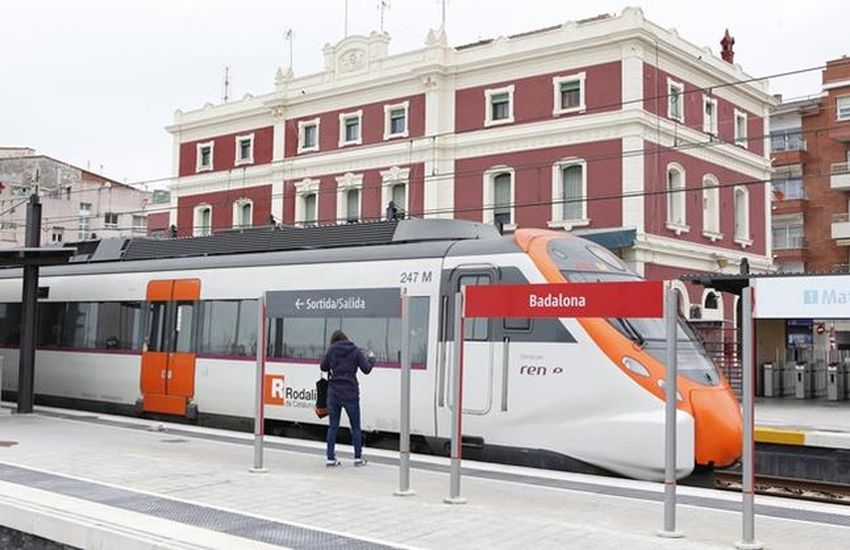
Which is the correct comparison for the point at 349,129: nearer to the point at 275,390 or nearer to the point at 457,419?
the point at 275,390

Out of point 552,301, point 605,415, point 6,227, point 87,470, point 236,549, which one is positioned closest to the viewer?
point 236,549

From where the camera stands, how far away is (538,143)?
112 ft

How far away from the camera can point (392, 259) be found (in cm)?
1298

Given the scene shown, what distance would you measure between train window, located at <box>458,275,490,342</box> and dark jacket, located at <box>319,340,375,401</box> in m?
1.72

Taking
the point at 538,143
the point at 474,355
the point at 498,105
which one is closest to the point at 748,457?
the point at 474,355

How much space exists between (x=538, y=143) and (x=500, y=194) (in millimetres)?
2412

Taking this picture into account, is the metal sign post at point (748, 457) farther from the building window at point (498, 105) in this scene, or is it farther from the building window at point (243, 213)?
the building window at point (243, 213)

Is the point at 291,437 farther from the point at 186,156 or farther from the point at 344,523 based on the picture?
the point at 186,156

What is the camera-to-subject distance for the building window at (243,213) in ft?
140

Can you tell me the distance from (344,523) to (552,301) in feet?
8.27

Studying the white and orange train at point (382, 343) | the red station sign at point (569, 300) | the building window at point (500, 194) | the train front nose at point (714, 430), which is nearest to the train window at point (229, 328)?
the white and orange train at point (382, 343)

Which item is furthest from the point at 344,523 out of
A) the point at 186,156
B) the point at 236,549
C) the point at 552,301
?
the point at 186,156

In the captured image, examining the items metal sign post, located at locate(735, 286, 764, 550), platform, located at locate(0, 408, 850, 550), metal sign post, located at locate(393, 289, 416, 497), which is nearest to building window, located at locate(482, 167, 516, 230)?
platform, located at locate(0, 408, 850, 550)

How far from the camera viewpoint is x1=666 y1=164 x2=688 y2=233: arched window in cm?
3372
